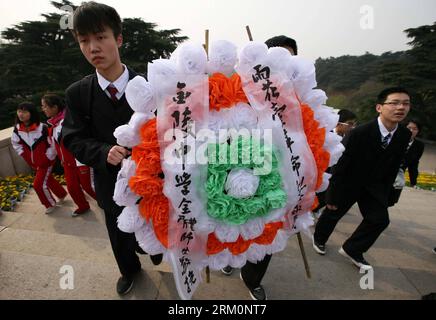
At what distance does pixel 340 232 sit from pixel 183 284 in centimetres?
295

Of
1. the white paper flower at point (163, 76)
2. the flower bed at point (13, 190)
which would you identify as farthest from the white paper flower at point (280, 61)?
the flower bed at point (13, 190)

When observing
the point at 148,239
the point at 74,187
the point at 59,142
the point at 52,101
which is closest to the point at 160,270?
the point at 148,239

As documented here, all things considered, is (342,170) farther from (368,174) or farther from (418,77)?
(418,77)

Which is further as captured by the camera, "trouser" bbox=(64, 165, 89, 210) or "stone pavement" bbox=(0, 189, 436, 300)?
"trouser" bbox=(64, 165, 89, 210)

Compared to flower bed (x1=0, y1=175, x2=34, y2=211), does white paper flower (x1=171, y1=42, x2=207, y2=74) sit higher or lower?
higher

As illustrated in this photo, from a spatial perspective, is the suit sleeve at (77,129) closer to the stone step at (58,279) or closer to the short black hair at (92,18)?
the short black hair at (92,18)

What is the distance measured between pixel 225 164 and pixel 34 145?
3.85 m

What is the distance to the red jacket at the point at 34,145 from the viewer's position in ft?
13.7

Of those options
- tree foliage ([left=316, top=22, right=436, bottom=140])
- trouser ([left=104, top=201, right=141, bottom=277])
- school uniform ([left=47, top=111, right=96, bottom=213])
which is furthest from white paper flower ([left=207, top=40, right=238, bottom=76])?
tree foliage ([left=316, top=22, right=436, bottom=140])

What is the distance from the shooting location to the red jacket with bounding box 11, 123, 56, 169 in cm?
416

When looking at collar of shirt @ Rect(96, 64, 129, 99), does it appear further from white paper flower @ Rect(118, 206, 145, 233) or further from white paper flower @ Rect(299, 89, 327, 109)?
white paper flower @ Rect(299, 89, 327, 109)

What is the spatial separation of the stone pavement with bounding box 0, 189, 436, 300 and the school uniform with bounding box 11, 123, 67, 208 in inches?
16.1

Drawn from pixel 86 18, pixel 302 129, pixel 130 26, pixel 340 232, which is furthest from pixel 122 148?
pixel 130 26
